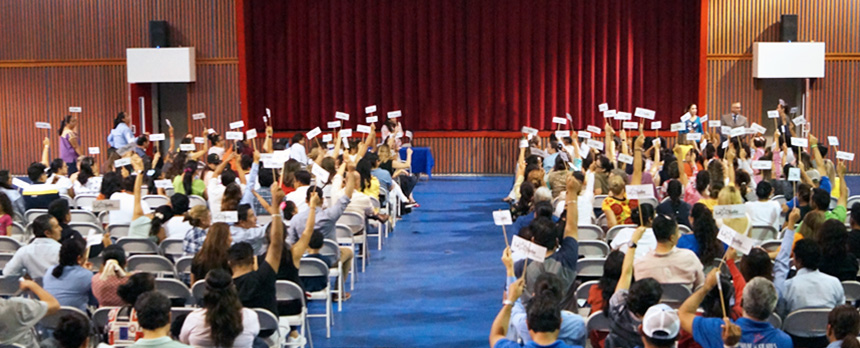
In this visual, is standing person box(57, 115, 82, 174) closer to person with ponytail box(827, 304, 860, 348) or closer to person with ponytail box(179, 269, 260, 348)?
person with ponytail box(179, 269, 260, 348)

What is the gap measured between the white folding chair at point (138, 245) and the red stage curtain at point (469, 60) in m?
11.6

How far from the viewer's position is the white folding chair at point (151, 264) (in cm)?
722

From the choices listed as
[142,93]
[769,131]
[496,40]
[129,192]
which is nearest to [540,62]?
[496,40]

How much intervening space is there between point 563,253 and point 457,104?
13.3 m

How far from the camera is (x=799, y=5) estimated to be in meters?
18.2

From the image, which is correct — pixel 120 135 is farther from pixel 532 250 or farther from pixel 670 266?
pixel 532 250

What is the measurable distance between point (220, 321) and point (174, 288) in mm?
1519

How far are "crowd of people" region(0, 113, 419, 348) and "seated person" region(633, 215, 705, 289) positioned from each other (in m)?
2.30

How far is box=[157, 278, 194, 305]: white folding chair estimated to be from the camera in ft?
21.3

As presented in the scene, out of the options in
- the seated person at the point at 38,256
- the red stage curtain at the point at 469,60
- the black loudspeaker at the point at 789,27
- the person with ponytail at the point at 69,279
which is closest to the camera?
the person with ponytail at the point at 69,279

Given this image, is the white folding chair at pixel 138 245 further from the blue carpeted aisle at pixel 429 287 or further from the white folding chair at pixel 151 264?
the blue carpeted aisle at pixel 429 287

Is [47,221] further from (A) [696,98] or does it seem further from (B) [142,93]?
(A) [696,98]

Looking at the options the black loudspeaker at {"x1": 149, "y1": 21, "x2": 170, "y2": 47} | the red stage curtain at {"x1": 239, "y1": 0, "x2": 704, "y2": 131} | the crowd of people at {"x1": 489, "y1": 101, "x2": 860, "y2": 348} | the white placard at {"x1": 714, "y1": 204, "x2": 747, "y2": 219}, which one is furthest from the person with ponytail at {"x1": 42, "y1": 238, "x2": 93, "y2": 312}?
the red stage curtain at {"x1": 239, "y1": 0, "x2": 704, "y2": 131}

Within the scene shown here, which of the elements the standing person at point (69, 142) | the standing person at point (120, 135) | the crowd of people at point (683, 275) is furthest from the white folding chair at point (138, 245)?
the standing person at point (120, 135)
